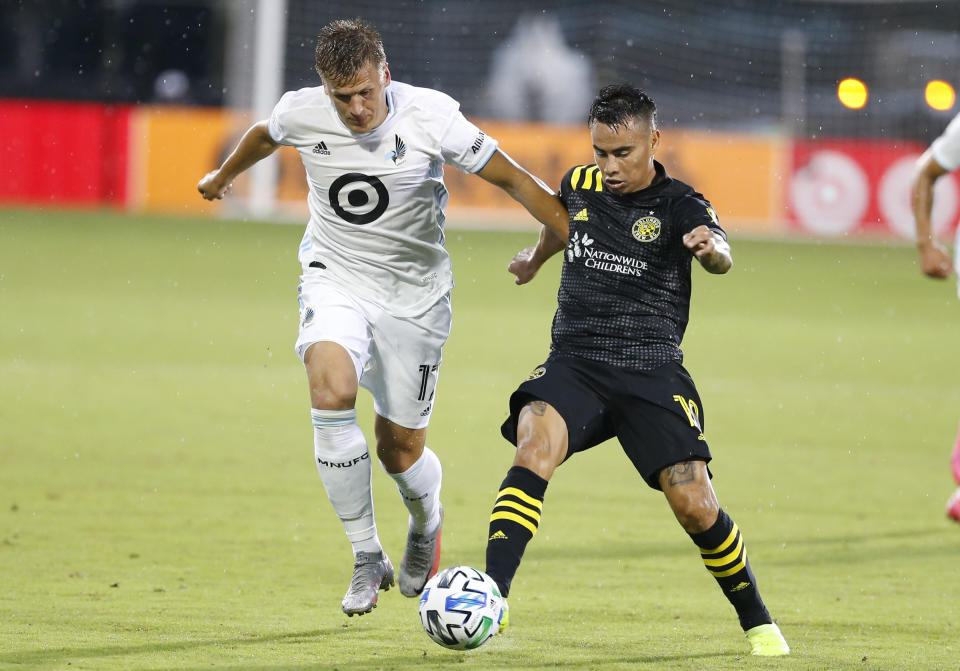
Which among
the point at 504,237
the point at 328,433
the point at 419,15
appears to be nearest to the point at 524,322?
the point at 504,237

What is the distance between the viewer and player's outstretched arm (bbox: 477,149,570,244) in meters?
4.95

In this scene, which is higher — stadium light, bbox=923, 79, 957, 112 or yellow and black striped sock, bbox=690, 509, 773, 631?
yellow and black striped sock, bbox=690, 509, 773, 631

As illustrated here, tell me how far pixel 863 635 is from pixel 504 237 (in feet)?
63.2

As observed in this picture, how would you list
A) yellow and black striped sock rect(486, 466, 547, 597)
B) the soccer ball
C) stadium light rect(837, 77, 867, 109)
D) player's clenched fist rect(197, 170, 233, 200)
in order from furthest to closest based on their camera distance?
stadium light rect(837, 77, 867, 109)
player's clenched fist rect(197, 170, 233, 200)
yellow and black striped sock rect(486, 466, 547, 597)
the soccer ball

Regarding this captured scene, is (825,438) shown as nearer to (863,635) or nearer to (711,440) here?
(711,440)

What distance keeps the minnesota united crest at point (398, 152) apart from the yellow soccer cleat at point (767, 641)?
205 cm

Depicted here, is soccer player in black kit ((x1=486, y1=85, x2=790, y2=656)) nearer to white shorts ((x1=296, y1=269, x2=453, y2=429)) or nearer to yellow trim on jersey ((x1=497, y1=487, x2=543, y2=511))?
yellow trim on jersey ((x1=497, y1=487, x2=543, y2=511))

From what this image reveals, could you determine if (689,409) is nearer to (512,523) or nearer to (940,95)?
(512,523)

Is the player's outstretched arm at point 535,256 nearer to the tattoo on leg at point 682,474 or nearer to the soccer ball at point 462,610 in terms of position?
the tattoo on leg at point 682,474

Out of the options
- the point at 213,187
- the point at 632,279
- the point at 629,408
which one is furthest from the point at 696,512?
the point at 213,187

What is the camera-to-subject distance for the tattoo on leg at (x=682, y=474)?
4.59 meters

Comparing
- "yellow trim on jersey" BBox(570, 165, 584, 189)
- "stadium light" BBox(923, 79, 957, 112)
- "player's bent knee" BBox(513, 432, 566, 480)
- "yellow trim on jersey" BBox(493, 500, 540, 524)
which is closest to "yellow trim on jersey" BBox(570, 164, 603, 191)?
"yellow trim on jersey" BBox(570, 165, 584, 189)

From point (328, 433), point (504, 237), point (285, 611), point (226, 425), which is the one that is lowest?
point (504, 237)

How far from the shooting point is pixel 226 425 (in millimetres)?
9398
